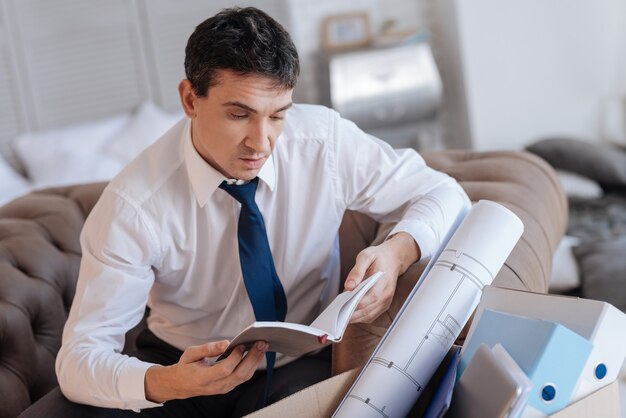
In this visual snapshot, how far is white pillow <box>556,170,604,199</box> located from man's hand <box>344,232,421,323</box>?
255cm

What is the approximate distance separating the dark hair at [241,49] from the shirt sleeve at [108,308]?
1.00 ft

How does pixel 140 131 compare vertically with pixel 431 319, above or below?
below

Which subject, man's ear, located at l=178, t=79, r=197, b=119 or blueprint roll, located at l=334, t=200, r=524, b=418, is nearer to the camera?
blueprint roll, located at l=334, t=200, r=524, b=418

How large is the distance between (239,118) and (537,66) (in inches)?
144

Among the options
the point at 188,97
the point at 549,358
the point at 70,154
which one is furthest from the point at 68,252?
the point at 70,154

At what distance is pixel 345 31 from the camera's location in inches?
196

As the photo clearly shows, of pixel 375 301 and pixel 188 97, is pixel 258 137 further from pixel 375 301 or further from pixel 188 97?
pixel 375 301

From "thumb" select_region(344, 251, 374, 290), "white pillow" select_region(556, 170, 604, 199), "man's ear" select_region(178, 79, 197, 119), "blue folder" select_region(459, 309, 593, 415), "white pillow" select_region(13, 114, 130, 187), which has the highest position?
"man's ear" select_region(178, 79, 197, 119)

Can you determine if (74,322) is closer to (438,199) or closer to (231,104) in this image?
(231,104)

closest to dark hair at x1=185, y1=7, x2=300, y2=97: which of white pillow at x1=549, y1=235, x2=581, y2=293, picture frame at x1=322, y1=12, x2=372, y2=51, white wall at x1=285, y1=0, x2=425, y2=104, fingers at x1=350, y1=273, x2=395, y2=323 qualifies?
fingers at x1=350, y1=273, x2=395, y2=323

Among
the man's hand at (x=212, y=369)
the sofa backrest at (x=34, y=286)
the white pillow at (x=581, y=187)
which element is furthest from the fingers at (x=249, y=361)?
the white pillow at (x=581, y=187)

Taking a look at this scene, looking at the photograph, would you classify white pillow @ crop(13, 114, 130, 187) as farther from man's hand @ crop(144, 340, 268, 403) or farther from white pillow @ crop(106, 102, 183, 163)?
man's hand @ crop(144, 340, 268, 403)

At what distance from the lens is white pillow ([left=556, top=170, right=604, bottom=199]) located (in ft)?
13.0

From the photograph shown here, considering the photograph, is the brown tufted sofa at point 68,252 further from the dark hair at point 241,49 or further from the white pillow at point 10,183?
the white pillow at point 10,183
